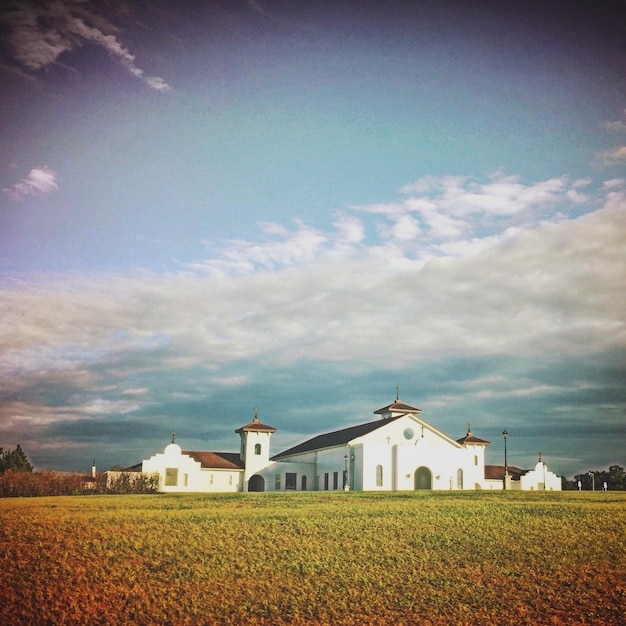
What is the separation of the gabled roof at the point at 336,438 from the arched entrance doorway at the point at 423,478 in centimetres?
449

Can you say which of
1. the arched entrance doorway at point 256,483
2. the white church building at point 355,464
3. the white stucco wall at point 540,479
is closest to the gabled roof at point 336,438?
the white church building at point 355,464

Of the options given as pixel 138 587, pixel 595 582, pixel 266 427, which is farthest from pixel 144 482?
pixel 595 582

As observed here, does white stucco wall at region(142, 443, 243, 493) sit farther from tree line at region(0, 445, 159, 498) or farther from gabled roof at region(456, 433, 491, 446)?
gabled roof at region(456, 433, 491, 446)

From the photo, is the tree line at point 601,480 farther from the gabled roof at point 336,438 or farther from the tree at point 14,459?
the tree at point 14,459

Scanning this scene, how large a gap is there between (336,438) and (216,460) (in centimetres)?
1200

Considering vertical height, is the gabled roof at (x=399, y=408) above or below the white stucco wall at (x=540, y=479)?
above

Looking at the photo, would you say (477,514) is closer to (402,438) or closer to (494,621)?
(494,621)

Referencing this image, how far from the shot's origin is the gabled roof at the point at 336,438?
5645 centimetres

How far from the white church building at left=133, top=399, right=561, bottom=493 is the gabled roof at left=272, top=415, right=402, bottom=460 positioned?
15cm

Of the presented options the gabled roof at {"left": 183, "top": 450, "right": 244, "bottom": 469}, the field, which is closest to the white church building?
the gabled roof at {"left": 183, "top": 450, "right": 244, "bottom": 469}

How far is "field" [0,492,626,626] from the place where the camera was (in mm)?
16406

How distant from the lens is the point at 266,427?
65.2 metres

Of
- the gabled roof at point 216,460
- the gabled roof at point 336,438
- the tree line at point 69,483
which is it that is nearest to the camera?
the tree line at point 69,483

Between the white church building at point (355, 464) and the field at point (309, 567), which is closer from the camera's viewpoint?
the field at point (309, 567)
